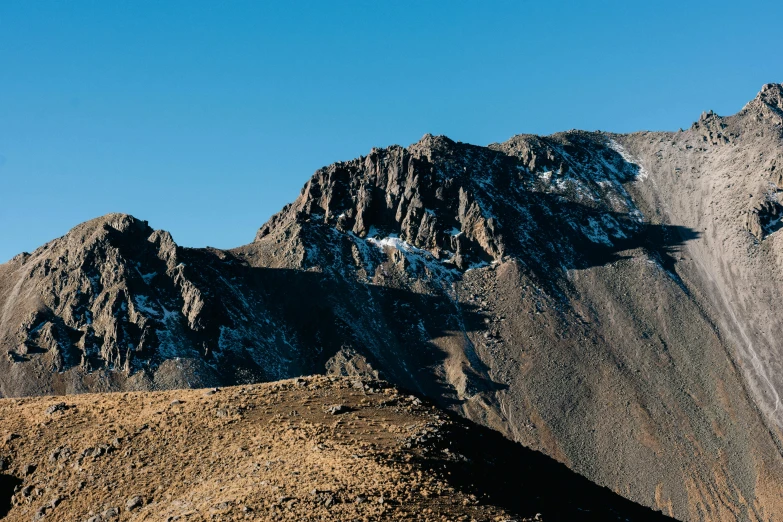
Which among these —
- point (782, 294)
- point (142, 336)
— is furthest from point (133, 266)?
point (782, 294)

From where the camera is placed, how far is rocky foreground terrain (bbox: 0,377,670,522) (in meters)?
36.8

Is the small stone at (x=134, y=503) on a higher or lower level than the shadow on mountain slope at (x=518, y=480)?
higher

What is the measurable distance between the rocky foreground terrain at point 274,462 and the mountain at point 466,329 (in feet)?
292

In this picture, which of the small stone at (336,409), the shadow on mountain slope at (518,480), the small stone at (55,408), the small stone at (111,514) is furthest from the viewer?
the small stone at (55,408)

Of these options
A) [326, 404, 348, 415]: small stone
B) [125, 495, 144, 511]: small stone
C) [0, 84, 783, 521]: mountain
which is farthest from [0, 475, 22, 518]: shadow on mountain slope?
[0, 84, 783, 521]: mountain

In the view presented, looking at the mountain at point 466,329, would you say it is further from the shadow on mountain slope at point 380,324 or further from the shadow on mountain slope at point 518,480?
the shadow on mountain slope at point 518,480

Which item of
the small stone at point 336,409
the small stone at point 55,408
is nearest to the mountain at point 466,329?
the small stone at point 55,408

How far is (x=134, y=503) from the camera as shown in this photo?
39781mm

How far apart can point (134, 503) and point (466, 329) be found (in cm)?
13435

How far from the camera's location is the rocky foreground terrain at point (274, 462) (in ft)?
121

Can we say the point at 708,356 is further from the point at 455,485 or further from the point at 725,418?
the point at 455,485

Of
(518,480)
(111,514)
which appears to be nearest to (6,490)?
(111,514)

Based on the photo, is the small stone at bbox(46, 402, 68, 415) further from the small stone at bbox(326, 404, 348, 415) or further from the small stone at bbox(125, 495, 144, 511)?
the small stone at bbox(326, 404, 348, 415)

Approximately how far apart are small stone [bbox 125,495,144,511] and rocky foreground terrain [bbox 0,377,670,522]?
0.16 m
